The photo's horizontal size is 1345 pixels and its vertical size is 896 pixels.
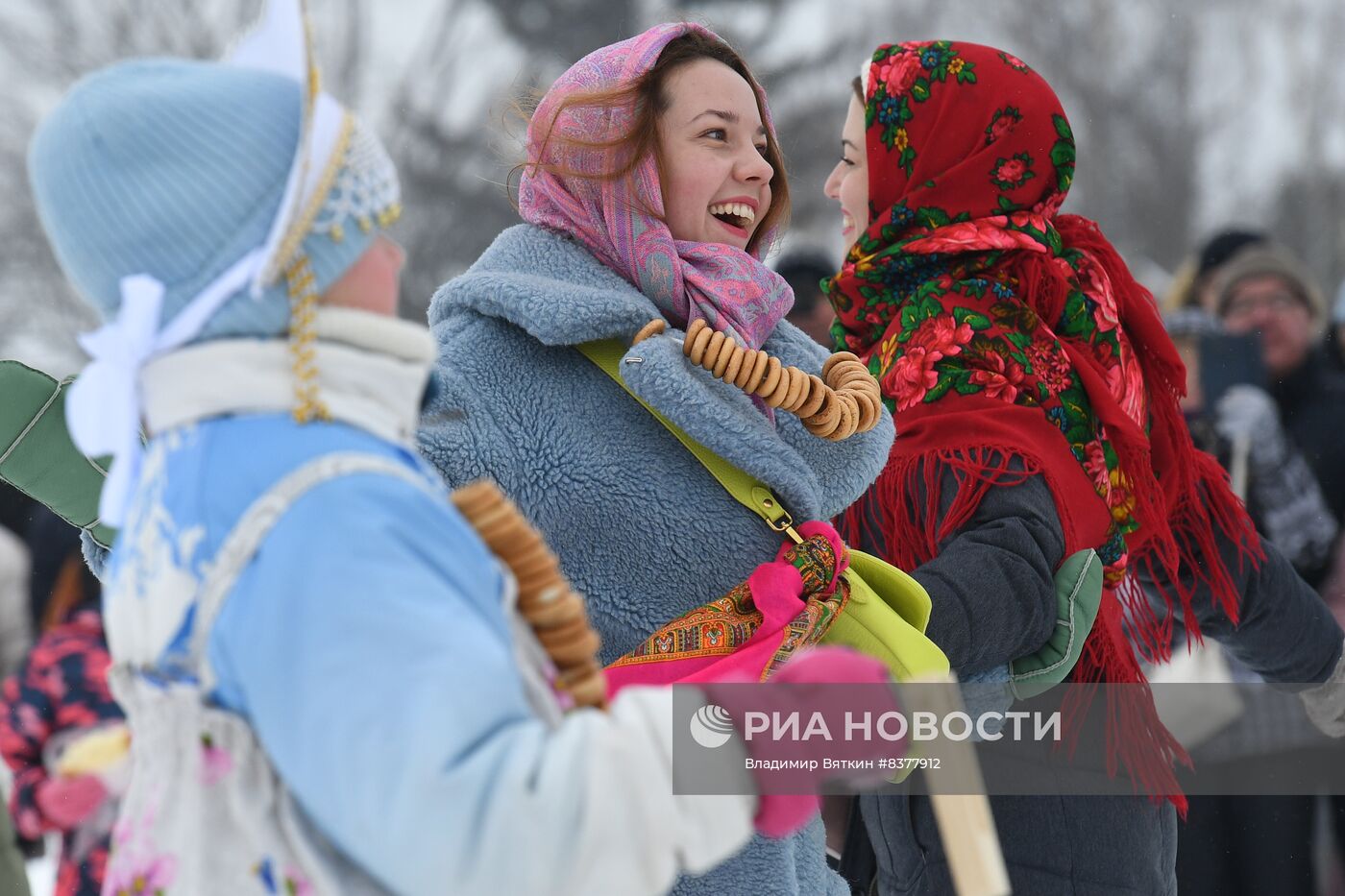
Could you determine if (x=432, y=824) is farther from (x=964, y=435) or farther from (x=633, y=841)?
(x=964, y=435)

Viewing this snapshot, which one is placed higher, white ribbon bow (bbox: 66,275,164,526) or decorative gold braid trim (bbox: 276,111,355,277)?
decorative gold braid trim (bbox: 276,111,355,277)

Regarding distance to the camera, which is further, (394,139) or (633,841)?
(394,139)

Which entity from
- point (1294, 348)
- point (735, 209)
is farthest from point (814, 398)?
point (1294, 348)

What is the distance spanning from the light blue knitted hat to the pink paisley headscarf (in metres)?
0.81

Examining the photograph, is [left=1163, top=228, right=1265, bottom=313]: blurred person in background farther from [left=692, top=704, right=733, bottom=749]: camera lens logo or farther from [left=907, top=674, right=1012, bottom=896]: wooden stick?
[left=692, top=704, right=733, bottom=749]: camera lens logo

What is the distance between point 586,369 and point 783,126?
27.9ft

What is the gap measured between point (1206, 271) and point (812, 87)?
5791mm

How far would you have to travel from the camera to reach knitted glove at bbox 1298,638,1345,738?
117 inches

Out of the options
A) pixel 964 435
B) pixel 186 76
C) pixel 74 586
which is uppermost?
pixel 186 76

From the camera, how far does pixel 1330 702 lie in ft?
9.76

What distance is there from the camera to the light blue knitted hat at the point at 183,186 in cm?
126

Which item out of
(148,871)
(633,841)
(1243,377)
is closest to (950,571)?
(633,841)

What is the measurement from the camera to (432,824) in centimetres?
114

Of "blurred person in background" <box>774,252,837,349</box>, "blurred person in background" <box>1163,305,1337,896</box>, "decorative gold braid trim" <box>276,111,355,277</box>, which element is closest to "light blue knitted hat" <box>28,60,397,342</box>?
"decorative gold braid trim" <box>276,111,355,277</box>
